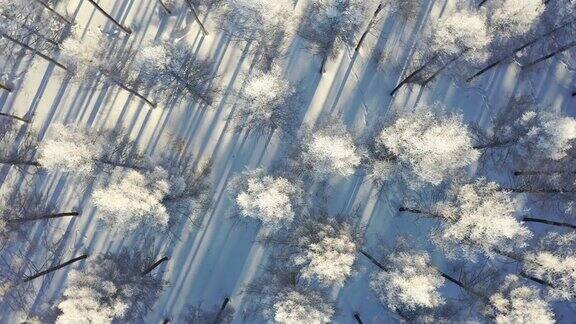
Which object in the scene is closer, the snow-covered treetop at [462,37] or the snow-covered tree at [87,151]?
the snow-covered tree at [87,151]

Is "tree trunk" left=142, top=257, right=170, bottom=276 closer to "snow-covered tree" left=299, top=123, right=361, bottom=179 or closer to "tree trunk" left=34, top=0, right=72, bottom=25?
"snow-covered tree" left=299, top=123, right=361, bottom=179

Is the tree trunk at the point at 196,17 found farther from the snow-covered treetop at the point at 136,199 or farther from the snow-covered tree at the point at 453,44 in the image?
the snow-covered tree at the point at 453,44

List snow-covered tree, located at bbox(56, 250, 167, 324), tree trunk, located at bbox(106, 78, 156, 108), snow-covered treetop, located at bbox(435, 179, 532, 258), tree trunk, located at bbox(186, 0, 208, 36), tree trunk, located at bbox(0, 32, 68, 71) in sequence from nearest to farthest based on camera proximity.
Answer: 1. snow-covered tree, located at bbox(56, 250, 167, 324)
2. snow-covered treetop, located at bbox(435, 179, 532, 258)
3. tree trunk, located at bbox(186, 0, 208, 36)
4. tree trunk, located at bbox(0, 32, 68, 71)
5. tree trunk, located at bbox(106, 78, 156, 108)

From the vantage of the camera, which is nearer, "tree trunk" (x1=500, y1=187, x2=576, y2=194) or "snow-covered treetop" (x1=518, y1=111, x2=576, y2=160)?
"snow-covered treetop" (x1=518, y1=111, x2=576, y2=160)

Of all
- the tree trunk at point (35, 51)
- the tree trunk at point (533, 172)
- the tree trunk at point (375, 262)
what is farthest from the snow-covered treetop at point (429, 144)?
the tree trunk at point (35, 51)

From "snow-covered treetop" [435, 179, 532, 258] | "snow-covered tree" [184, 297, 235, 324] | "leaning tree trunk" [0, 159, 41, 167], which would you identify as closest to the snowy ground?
"snow-covered tree" [184, 297, 235, 324]

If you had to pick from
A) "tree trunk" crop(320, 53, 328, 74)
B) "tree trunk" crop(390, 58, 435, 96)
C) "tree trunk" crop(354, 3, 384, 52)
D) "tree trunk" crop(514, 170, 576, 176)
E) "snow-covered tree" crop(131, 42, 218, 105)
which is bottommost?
"snow-covered tree" crop(131, 42, 218, 105)

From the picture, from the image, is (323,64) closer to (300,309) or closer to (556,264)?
(300,309)
